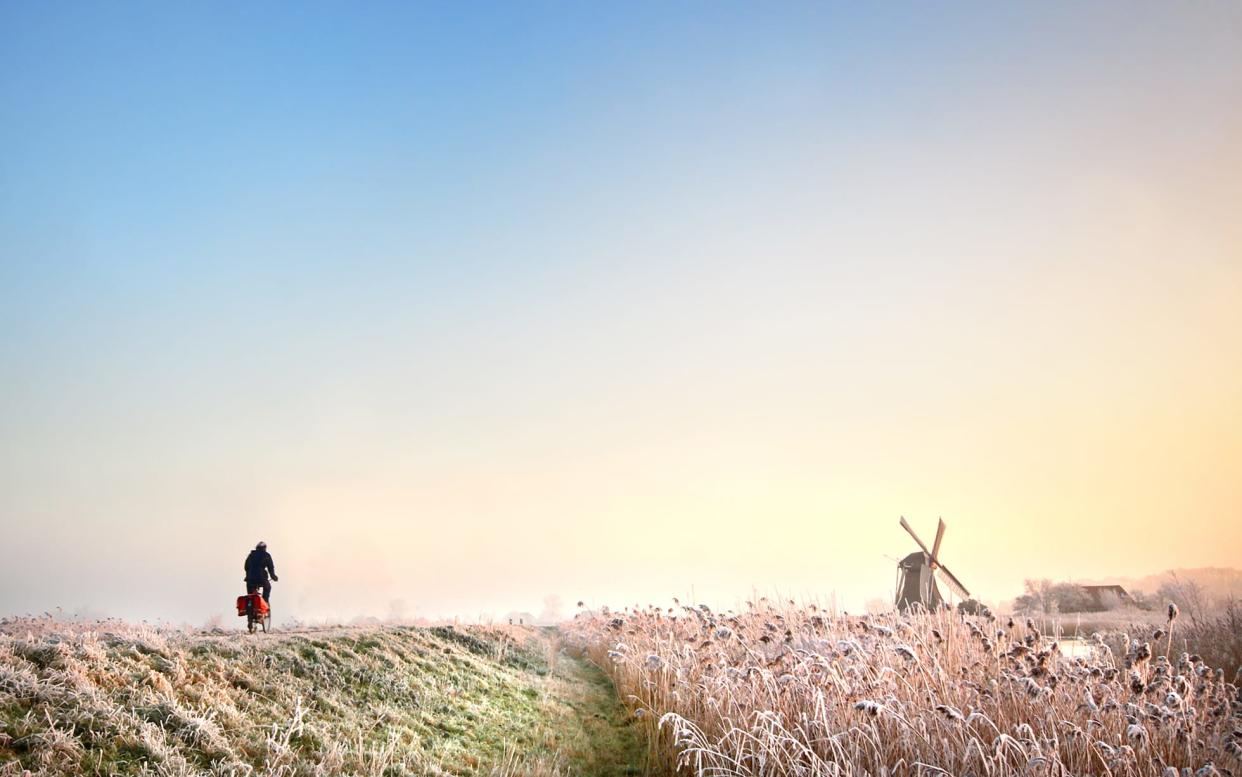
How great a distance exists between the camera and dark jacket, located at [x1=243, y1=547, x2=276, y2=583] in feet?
70.3

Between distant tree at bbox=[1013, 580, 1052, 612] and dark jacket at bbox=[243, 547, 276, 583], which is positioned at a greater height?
dark jacket at bbox=[243, 547, 276, 583]

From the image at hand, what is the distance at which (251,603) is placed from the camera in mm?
20609

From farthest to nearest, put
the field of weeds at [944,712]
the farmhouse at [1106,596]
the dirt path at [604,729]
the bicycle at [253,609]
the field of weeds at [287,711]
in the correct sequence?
the farmhouse at [1106,596] < the bicycle at [253,609] < the dirt path at [604,729] < the field of weeds at [287,711] < the field of weeds at [944,712]

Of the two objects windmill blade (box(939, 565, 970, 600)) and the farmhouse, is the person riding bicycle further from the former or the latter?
the farmhouse

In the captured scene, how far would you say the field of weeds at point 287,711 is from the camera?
795 cm

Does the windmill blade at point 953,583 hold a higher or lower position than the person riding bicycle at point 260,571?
lower

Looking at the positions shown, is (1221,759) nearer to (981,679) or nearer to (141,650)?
(981,679)

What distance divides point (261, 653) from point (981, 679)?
1081cm

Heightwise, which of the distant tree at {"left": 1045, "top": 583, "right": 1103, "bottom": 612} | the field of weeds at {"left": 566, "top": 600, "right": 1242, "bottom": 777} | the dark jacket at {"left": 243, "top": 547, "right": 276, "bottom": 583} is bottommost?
the distant tree at {"left": 1045, "top": 583, "right": 1103, "bottom": 612}

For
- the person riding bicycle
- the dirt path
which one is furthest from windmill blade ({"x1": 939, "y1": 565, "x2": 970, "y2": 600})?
the person riding bicycle

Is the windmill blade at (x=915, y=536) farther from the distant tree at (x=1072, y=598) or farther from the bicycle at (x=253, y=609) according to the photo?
the bicycle at (x=253, y=609)

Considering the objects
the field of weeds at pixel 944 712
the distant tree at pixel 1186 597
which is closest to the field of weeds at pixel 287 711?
the field of weeds at pixel 944 712

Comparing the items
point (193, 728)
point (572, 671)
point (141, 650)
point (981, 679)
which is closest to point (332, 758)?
point (193, 728)

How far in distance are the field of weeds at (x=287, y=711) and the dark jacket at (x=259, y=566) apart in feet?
22.2
